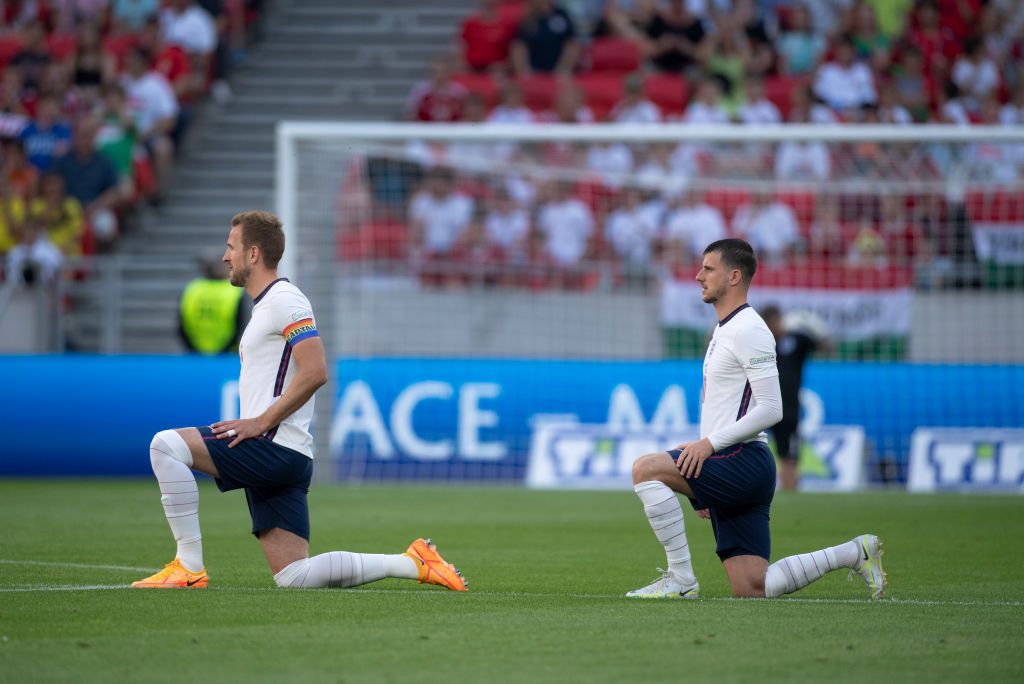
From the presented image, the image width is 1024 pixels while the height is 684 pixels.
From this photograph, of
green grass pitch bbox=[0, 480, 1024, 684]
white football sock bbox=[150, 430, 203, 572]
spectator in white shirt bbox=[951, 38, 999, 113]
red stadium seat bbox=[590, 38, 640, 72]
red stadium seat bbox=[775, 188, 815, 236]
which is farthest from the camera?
red stadium seat bbox=[590, 38, 640, 72]

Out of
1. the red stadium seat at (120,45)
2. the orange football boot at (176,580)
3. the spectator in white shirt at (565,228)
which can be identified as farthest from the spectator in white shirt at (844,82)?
the orange football boot at (176,580)

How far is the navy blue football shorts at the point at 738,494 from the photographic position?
26.7 ft

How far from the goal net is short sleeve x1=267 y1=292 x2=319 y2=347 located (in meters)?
8.59

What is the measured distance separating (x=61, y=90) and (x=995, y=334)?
1345 centimetres

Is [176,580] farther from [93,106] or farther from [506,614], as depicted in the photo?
[93,106]

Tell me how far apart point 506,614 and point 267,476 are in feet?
4.72

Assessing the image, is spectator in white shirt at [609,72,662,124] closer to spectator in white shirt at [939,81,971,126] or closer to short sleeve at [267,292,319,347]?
spectator in white shirt at [939,81,971,126]

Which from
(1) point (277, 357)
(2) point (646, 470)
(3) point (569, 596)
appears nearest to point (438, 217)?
(1) point (277, 357)

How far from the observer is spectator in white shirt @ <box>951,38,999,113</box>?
2219 cm

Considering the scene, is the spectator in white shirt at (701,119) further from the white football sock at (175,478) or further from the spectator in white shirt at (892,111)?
the white football sock at (175,478)

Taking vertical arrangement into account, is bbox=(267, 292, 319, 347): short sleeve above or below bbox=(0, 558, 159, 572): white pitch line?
above

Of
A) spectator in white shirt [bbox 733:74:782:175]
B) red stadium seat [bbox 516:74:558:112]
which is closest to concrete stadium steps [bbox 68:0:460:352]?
red stadium seat [bbox 516:74:558:112]

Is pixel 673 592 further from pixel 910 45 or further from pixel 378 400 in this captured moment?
pixel 910 45

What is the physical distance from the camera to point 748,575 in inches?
325
